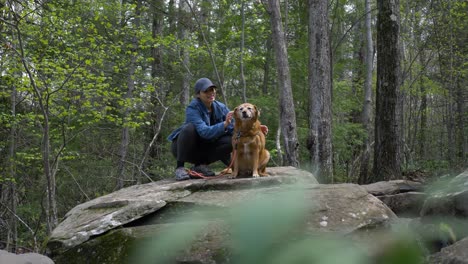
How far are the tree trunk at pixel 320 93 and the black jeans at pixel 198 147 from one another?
11.8 feet

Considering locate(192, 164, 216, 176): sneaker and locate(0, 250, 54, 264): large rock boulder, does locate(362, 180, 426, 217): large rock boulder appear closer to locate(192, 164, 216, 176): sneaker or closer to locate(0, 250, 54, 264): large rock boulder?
locate(192, 164, 216, 176): sneaker

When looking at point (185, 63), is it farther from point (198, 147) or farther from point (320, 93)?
point (198, 147)

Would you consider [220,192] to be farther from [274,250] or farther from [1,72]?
[1,72]

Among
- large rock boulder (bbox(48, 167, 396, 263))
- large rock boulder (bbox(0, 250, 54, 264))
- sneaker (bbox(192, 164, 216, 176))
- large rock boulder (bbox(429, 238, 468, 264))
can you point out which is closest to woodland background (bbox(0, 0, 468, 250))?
sneaker (bbox(192, 164, 216, 176))

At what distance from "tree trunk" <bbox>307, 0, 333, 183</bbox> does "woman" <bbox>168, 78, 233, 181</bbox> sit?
11.7 ft

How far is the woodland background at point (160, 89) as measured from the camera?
8.27 metres

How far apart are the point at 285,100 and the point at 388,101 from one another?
2.19 meters

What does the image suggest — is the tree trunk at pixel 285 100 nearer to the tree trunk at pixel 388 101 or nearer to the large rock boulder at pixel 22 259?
the tree trunk at pixel 388 101

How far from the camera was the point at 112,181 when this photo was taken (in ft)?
38.8

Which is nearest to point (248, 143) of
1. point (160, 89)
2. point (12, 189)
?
point (12, 189)

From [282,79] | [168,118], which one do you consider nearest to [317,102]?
[282,79]

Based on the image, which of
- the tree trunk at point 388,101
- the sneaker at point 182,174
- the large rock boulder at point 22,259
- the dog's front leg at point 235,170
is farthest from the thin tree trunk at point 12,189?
the tree trunk at point 388,101

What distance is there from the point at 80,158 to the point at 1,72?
10.2 feet

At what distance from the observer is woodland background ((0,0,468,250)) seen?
27.1ft
